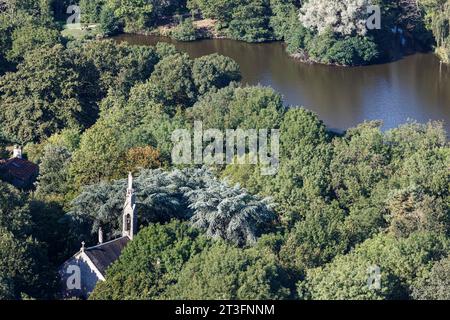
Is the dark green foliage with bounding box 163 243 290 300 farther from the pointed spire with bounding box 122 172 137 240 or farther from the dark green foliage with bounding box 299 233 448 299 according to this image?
the pointed spire with bounding box 122 172 137 240

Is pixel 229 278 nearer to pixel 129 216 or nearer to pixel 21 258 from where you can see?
pixel 129 216

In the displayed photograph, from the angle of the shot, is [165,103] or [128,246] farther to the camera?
[165,103]

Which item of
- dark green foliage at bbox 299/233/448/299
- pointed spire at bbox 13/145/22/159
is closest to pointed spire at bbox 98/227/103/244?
dark green foliage at bbox 299/233/448/299

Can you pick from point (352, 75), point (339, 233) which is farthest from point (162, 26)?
point (339, 233)

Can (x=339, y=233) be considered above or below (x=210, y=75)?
below

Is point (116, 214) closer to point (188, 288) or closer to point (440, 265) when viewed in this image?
point (188, 288)

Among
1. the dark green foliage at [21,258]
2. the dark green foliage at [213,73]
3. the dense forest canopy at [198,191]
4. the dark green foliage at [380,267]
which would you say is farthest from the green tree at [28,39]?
the dark green foliage at [380,267]

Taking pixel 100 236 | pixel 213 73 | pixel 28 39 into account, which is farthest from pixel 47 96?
pixel 100 236
